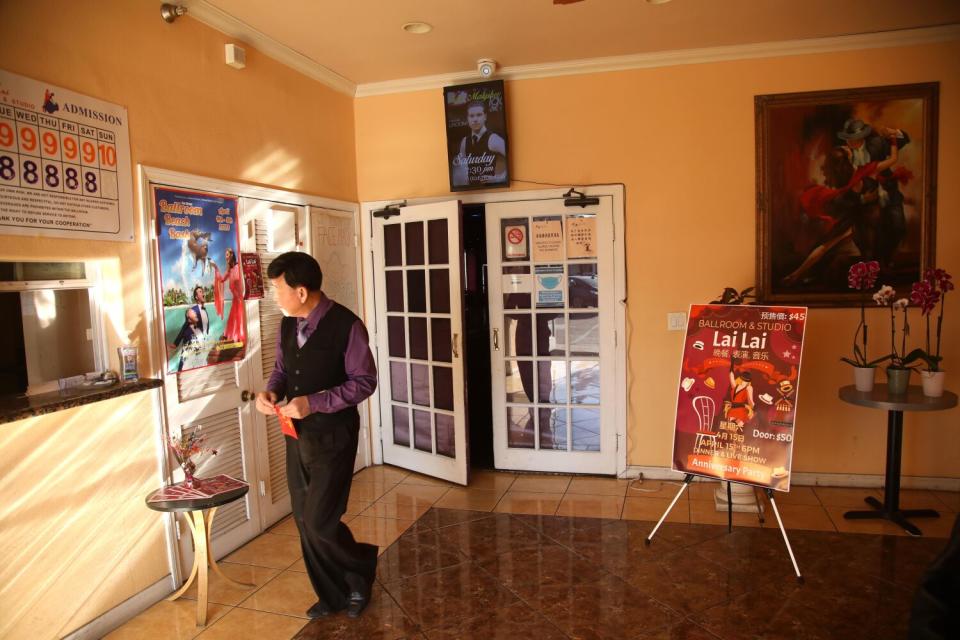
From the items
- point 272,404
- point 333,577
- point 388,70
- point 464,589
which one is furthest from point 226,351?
point 388,70

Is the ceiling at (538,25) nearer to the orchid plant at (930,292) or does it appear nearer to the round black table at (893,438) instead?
the orchid plant at (930,292)

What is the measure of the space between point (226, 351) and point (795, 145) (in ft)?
13.3

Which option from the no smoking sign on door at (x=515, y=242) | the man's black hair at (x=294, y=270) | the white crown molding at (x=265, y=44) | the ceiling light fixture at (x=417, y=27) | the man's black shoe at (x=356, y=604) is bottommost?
the man's black shoe at (x=356, y=604)

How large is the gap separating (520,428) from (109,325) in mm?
3034

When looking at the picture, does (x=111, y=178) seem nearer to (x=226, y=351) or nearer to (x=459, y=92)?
(x=226, y=351)

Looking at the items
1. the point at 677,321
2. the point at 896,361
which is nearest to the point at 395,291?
the point at 677,321

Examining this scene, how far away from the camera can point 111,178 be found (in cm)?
289

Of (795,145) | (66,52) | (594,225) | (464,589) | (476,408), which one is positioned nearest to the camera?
(66,52)

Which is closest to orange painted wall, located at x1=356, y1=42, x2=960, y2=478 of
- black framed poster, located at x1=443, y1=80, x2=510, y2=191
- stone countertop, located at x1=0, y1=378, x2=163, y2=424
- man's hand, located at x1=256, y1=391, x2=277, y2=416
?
black framed poster, located at x1=443, y1=80, x2=510, y2=191

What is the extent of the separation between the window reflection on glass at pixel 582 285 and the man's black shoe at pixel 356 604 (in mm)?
2615

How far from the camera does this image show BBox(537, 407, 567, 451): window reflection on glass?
482 centimetres

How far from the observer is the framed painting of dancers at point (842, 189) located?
165 inches

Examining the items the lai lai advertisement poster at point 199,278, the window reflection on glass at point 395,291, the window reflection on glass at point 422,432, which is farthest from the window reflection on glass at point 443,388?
the lai lai advertisement poster at point 199,278

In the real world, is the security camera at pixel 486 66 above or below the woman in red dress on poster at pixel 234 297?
above
